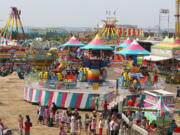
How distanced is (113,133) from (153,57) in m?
19.4

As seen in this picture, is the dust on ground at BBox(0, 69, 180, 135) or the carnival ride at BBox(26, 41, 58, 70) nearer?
the dust on ground at BBox(0, 69, 180, 135)

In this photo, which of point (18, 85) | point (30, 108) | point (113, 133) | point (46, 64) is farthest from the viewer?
point (18, 85)

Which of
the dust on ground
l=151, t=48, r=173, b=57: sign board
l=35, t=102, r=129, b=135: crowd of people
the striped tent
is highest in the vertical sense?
l=151, t=48, r=173, b=57: sign board

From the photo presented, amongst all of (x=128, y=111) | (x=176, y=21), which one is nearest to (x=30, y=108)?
(x=128, y=111)

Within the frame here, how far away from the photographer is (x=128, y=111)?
13688 millimetres

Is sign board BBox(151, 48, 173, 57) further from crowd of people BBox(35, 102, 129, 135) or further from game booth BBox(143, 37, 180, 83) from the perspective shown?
crowd of people BBox(35, 102, 129, 135)

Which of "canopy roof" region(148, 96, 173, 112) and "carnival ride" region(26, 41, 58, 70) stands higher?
"carnival ride" region(26, 41, 58, 70)

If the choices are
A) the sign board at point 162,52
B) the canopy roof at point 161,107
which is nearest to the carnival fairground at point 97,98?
the canopy roof at point 161,107

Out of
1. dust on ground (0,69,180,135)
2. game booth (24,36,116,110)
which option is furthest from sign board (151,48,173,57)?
game booth (24,36,116,110)

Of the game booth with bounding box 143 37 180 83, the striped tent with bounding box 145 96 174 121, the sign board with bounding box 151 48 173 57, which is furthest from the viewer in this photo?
the sign board with bounding box 151 48 173 57

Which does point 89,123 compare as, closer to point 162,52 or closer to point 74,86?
point 74,86

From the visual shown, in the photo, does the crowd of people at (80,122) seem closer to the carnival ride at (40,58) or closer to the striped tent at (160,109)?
the striped tent at (160,109)

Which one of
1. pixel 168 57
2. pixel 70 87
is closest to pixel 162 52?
pixel 168 57

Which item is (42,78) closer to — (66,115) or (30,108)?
(30,108)
